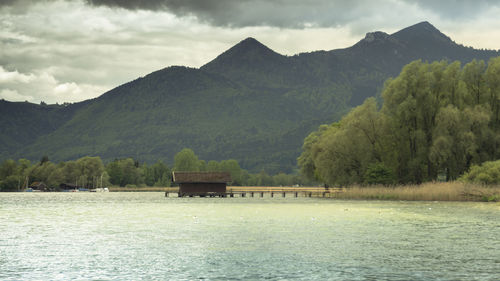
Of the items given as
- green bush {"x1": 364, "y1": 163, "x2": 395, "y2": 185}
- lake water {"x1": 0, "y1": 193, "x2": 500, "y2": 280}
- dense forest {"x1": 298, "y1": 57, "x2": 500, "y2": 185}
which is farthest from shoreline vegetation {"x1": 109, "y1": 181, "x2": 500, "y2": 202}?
lake water {"x1": 0, "y1": 193, "x2": 500, "y2": 280}

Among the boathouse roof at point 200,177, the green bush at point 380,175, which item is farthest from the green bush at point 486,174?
the boathouse roof at point 200,177

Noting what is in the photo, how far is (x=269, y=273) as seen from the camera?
64.3 feet

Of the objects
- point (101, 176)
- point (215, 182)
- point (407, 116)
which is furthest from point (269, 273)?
point (101, 176)

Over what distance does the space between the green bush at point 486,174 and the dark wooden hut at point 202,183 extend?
183 ft

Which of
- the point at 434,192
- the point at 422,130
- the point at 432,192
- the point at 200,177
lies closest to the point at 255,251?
the point at 434,192

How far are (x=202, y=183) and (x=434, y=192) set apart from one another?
55219 mm

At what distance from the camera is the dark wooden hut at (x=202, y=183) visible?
114 metres

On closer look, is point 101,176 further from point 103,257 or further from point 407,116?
point 103,257

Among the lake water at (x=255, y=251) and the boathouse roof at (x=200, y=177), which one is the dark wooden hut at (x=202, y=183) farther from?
the lake water at (x=255, y=251)

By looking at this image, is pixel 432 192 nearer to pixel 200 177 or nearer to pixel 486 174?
pixel 486 174

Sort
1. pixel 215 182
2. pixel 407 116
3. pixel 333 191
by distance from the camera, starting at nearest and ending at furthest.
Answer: pixel 407 116 → pixel 333 191 → pixel 215 182

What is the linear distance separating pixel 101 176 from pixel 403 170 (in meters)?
122

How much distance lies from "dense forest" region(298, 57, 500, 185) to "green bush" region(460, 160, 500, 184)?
22.0 feet

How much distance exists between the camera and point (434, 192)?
7044cm
